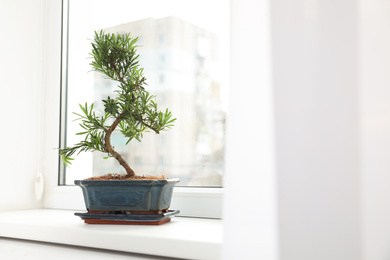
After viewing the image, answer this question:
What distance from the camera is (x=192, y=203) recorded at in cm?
120

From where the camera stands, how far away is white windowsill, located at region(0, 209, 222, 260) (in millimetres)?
804

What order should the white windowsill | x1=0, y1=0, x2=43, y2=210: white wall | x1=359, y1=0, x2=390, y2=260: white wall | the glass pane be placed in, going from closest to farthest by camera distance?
x1=359, y1=0, x2=390, y2=260: white wall < the white windowsill < the glass pane < x1=0, y1=0, x2=43, y2=210: white wall

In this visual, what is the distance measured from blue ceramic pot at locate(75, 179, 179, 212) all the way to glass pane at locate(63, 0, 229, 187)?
0.77 ft

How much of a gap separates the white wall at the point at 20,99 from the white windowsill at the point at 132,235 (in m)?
0.27

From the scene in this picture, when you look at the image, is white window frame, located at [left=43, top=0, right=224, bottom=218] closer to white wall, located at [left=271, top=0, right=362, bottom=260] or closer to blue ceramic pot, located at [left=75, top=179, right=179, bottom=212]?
blue ceramic pot, located at [left=75, top=179, right=179, bottom=212]

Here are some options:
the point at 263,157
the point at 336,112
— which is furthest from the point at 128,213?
the point at 336,112

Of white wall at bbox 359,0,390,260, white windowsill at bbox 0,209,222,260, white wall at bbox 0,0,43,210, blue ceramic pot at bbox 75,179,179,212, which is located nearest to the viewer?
white wall at bbox 359,0,390,260

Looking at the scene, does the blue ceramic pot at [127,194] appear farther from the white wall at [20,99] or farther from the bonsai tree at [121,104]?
the white wall at [20,99]

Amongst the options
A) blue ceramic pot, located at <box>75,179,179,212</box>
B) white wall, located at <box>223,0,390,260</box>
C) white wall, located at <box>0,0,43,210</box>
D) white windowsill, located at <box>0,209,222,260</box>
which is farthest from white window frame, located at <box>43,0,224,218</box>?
white wall, located at <box>223,0,390,260</box>

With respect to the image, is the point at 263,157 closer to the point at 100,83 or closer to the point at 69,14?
the point at 100,83

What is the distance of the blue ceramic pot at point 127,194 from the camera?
0.99m

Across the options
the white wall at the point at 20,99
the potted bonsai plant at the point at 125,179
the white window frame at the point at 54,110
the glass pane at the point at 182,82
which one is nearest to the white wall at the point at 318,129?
the potted bonsai plant at the point at 125,179

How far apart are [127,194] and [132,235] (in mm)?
151

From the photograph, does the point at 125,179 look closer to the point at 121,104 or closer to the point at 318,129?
the point at 121,104
